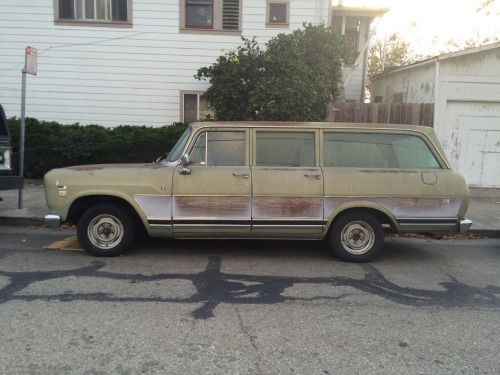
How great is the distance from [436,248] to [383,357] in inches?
161

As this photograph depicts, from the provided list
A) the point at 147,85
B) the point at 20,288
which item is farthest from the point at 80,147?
the point at 20,288

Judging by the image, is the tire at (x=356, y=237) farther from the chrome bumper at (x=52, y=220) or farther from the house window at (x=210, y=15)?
the house window at (x=210, y=15)

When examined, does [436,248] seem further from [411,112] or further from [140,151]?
[140,151]

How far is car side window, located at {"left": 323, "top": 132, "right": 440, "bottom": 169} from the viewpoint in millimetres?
5844

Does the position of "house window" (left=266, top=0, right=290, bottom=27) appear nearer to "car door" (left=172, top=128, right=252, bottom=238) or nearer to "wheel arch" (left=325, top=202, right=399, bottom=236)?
"car door" (left=172, top=128, right=252, bottom=238)

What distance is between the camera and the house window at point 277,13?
12.1 m

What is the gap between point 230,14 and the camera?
12.2m

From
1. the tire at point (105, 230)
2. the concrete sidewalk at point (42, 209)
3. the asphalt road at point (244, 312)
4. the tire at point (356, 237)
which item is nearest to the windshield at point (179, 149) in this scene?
the tire at point (105, 230)

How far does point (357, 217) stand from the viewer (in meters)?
5.77

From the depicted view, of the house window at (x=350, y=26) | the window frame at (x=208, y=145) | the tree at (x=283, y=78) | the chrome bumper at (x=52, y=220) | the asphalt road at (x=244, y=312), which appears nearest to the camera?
the asphalt road at (x=244, y=312)

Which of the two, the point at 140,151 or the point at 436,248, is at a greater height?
the point at 140,151

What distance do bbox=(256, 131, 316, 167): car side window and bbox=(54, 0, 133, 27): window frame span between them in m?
8.30

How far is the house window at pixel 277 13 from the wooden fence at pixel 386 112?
3.26 metres

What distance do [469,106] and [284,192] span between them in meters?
7.64
